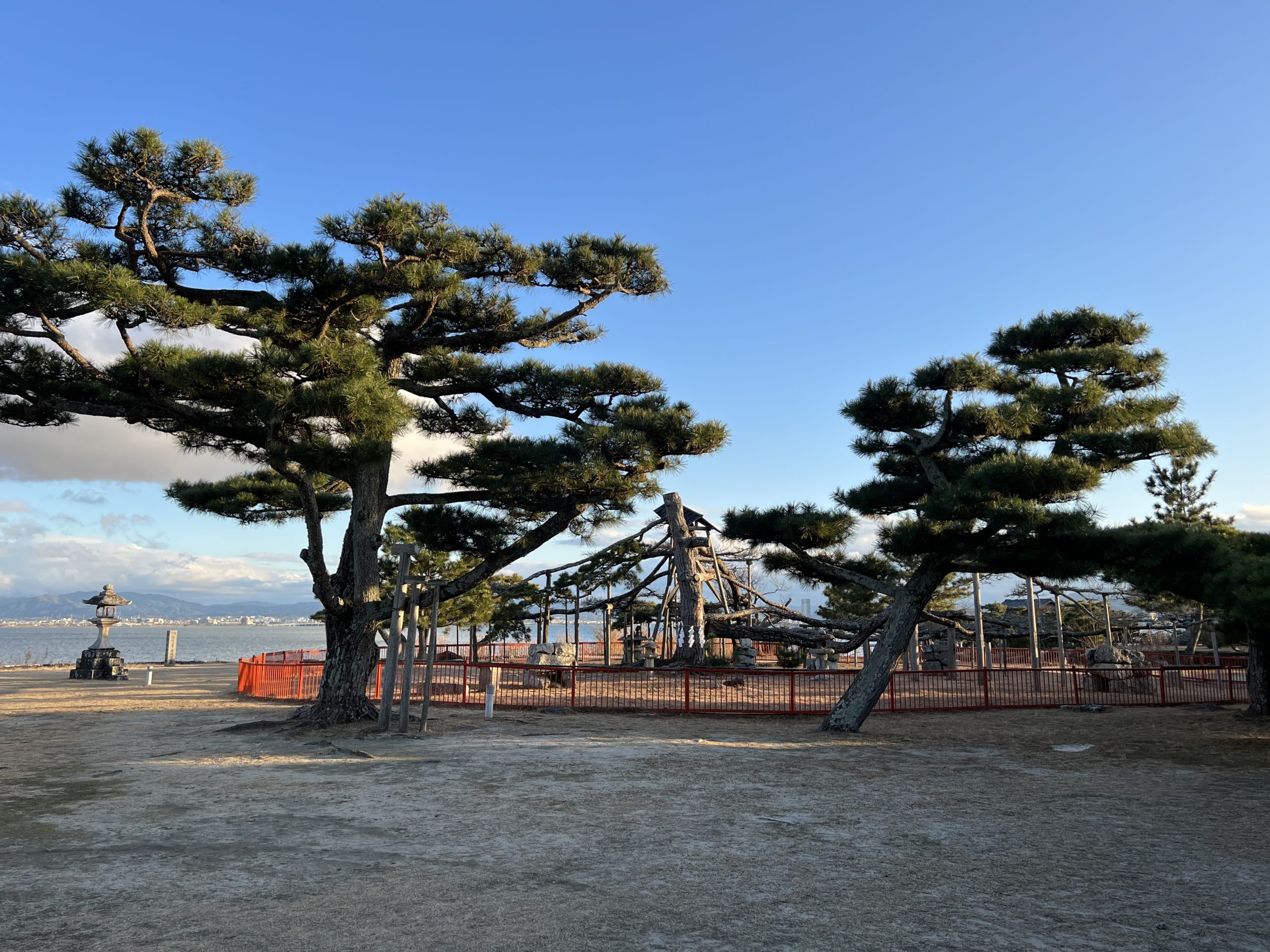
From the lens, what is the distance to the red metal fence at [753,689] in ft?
59.5

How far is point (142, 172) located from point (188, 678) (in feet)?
75.6

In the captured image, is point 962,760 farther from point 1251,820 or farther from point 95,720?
point 95,720

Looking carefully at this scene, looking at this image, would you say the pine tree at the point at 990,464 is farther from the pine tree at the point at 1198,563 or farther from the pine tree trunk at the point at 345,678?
the pine tree trunk at the point at 345,678

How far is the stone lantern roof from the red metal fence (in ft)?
42.8

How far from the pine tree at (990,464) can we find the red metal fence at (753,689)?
9.50 feet

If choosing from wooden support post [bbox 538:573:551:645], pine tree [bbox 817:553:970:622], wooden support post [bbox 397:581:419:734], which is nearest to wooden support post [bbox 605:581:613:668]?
wooden support post [bbox 538:573:551:645]

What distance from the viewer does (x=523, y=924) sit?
4.78m

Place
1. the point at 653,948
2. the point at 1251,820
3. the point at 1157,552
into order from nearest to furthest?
the point at 653,948 < the point at 1251,820 < the point at 1157,552

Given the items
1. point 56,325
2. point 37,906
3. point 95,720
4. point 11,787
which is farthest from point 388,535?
point 37,906

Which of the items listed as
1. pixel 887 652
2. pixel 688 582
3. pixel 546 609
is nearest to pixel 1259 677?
pixel 887 652

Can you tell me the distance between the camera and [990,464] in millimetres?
12008

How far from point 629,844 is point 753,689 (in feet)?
47.0

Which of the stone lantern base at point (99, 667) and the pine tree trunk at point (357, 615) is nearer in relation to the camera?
the pine tree trunk at point (357, 615)

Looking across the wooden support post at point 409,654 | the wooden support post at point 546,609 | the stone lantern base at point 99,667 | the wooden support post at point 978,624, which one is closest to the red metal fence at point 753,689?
the wooden support post at point 978,624
